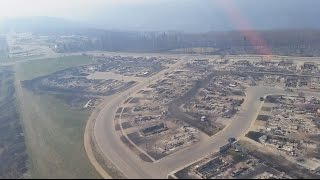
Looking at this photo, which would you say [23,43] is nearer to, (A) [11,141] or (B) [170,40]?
(B) [170,40]

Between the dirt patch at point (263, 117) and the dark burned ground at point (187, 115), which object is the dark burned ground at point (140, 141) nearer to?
the dark burned ground at point (187, 115)

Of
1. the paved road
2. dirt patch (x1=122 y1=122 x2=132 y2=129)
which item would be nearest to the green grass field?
the paved road

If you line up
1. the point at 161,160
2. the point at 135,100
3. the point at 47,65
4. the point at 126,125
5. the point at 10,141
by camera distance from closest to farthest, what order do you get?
the point at 161,160
the point at 10,141
the point at 126,125
the point at 135,100
the point at 47,65

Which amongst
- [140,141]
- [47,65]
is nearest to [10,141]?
[140,141]

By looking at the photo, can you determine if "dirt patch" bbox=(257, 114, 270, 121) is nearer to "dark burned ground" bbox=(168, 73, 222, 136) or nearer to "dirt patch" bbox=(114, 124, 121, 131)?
"dark burned ground" bbox=(168, 73, 222, 136)

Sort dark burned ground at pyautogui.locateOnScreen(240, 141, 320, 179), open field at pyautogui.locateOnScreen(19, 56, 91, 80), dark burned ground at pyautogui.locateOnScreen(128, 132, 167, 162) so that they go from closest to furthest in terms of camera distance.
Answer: dark burned ground at pyautogui.locateOnScreen(240, 141, 320, 179), dark burned ground at pyautogui.locateOnScreen(128, 132, 167, 162), open field at pyautogui.locateOnScreen(19, 56, 91, 80)

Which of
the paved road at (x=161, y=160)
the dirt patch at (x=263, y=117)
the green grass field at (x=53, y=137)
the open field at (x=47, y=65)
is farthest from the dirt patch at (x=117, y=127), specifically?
the open field at (x=47, y=65)

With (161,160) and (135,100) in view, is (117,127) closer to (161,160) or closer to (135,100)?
(161,160)
